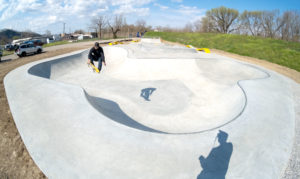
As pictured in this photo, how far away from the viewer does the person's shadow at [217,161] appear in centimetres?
284

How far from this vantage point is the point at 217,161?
3.10 m

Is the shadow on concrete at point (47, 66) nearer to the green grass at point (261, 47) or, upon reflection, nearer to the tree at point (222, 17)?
the green grass at point (261, 47)

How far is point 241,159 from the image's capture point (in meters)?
3.18

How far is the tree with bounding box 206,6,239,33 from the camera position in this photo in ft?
185

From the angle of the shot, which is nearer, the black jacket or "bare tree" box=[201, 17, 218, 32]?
the black jacket

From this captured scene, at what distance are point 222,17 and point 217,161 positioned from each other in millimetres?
65945

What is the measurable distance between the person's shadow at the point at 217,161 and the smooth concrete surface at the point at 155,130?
0.06 feet

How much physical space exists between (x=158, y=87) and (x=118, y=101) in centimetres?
272

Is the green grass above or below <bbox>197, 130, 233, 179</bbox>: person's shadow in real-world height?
above

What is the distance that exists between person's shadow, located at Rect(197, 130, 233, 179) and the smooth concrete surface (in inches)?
0.7

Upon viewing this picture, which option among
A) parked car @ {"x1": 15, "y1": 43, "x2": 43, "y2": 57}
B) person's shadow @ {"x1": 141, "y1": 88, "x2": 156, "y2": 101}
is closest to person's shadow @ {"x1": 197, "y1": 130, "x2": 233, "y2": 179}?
person's shadow @ {"x1": 141, "y1": 88, "x2": 156, "y2": 101}

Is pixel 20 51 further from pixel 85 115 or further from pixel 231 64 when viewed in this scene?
pixel 231 64

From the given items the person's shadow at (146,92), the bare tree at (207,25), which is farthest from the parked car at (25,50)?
the bare tree at (207,25)

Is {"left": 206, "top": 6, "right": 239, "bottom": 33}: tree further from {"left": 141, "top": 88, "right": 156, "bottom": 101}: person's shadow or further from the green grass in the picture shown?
{"left": 141, "top": 88, "right": 156, "bottom": 101}: person's shadow
